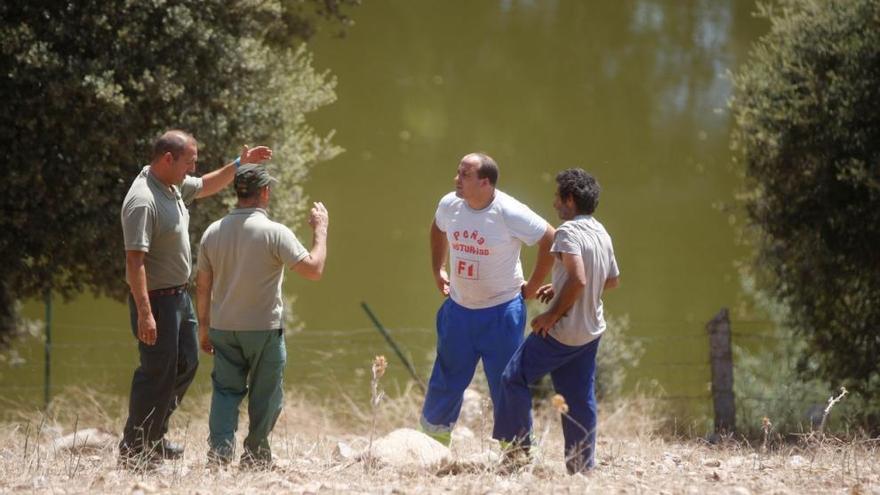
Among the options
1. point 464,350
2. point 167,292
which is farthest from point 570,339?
point 167,292

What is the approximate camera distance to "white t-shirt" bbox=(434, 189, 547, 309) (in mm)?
6438

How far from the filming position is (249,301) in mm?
5777

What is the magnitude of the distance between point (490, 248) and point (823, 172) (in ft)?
15.9

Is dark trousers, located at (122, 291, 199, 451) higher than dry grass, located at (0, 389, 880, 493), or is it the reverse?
dark trousers, located at (122, 291, 199, 451)

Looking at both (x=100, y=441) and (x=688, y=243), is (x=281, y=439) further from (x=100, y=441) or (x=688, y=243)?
(x=688, y=243)

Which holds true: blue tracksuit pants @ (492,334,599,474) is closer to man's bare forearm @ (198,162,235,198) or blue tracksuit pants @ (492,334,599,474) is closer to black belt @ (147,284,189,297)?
black belt @ (147,284,189,297)

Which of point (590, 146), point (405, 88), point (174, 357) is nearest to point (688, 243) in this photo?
point (590, 146)

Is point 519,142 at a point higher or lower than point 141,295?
higher

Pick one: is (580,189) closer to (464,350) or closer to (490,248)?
(490,248)

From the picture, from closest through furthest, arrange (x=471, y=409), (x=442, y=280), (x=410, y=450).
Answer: (x=410, y=450), (x=442, y=280), (x=471, y=409)

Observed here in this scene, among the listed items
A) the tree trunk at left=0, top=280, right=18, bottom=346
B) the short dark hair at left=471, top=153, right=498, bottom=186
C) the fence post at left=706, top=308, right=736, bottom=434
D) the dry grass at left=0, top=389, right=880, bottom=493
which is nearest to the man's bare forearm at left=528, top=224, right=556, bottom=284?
the short dark hair at left=471, top=153, right=498, bottom=186

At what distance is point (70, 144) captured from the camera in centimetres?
923

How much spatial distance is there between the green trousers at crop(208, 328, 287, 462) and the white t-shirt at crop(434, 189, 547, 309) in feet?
A: 3.97

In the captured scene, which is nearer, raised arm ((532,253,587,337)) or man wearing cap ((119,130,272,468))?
raised arm ((532,253,587,337))
